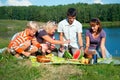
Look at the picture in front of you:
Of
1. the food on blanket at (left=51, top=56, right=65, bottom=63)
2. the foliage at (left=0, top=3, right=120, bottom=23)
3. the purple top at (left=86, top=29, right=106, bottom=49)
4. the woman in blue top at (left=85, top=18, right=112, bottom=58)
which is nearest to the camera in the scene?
the food on blanket at (left=51, top=56, right=65, bottom=63)

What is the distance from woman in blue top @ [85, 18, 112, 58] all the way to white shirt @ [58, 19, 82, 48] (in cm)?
44

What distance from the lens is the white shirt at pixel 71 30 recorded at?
10961mm

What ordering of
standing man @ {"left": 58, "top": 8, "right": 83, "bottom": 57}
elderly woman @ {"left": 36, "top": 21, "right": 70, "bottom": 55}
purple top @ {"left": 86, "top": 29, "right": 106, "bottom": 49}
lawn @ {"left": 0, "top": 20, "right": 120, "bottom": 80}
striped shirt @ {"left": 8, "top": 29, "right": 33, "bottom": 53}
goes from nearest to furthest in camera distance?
lawn @ {"left": 0, "top": 20, "right": 120, "bottom": 80}
striped shirt @ {"left": 8, "top": 29, "right": 33, "bottom": 53}
elderly woman @ {"left": 36, "top": 21, "right": 70, "bottom": 55}
purple top @ {"left": 86, "top": 29, "right": 106, "bottom": 49}
standing man @ {"left": 58, "top": 8, "right": 83, "bottom": 57}

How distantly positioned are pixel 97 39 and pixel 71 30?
3.01 ft

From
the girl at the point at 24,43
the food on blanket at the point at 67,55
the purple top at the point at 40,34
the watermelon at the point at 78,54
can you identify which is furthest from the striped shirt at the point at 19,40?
the watermelon at the point at 78,54

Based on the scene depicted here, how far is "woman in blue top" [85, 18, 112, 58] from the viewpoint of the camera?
10586 mm

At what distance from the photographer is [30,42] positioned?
1009 cm

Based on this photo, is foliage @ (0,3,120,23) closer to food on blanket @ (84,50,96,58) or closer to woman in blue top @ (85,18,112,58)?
woman in blue top @ (85,18,112,58)

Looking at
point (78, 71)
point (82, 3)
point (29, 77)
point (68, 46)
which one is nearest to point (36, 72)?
point (29, 77)

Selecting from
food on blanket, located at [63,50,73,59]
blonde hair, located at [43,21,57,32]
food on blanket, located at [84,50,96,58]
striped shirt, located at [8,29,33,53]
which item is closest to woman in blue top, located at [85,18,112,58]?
food on blanket, located at [84,50,96,58]

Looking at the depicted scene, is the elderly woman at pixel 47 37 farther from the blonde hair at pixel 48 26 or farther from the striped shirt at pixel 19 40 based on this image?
the striped shirt at pixel 19 40

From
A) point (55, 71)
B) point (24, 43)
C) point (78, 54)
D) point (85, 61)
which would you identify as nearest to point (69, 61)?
point (85, 61)

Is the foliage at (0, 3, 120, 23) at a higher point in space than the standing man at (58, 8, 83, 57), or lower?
lower

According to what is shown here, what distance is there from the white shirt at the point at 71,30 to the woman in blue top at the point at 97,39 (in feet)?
1.43
